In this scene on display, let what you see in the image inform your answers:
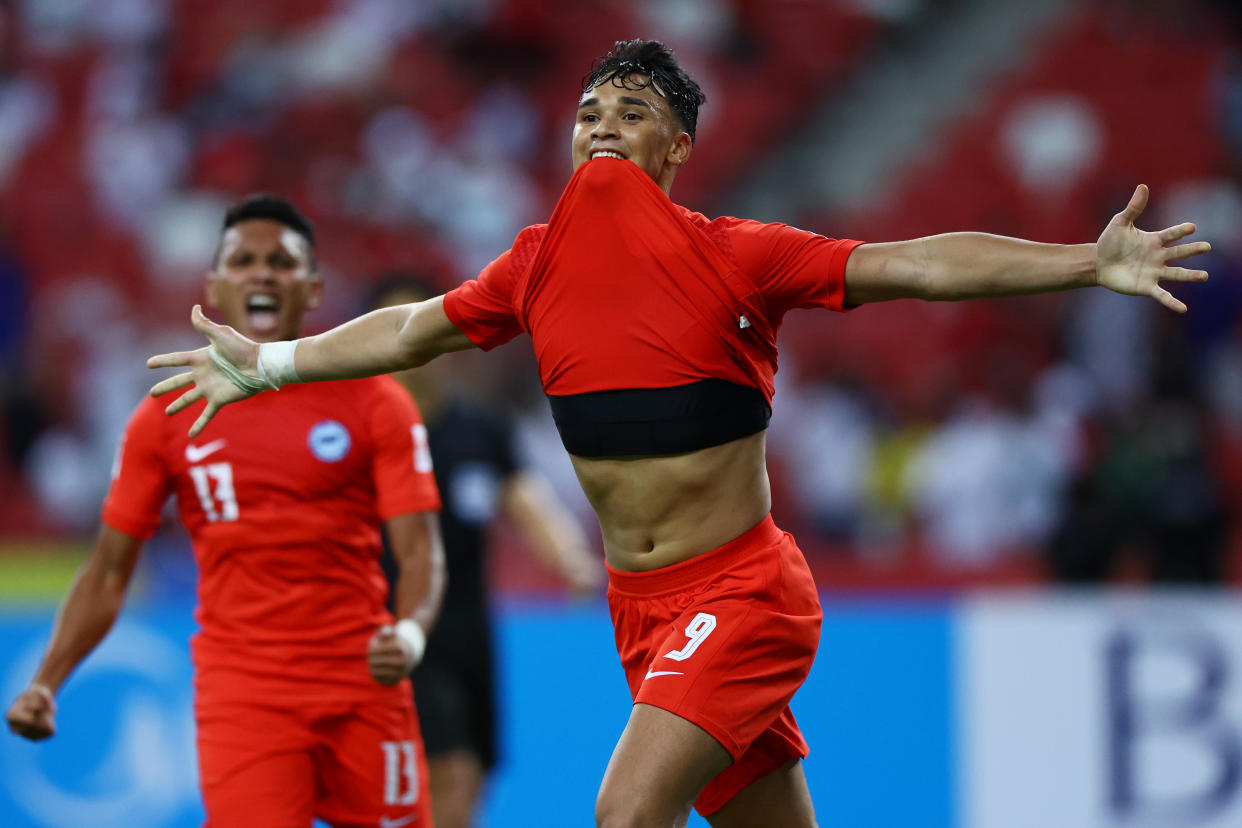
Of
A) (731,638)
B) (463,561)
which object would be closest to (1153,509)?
(463,561)

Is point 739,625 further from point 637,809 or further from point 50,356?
point 50,356

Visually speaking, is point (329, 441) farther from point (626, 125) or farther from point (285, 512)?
point (626, 125)

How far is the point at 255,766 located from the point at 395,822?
433 millimetres

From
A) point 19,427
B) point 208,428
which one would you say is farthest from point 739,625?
point 19,427

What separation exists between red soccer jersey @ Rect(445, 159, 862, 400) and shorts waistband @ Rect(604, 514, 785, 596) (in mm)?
383

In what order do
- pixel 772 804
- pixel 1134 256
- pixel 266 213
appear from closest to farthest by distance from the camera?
pixel 1134 256 → pixel 772 804 → pixel 266 213

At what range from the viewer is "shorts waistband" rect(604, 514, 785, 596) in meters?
3.54

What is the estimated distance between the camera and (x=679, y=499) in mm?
3561

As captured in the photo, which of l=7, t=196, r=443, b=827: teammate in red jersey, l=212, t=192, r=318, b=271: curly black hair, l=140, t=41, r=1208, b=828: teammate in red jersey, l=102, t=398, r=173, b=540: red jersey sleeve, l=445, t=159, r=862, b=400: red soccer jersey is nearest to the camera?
l=140, t=41, r=1208, b=828: teammate in red jersey

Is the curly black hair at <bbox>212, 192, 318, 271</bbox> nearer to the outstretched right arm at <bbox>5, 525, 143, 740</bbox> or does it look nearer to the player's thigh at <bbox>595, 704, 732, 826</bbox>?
the outstretched right arm at <bbox>5, 525, 143, 740</bbox>

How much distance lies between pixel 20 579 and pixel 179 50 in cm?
724

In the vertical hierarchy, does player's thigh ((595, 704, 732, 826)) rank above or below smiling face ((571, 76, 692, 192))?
below

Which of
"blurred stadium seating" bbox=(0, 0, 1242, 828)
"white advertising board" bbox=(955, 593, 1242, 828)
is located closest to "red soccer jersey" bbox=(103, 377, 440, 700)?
"blurred stadium seating" bbox=(0, 0, 1242, 828)

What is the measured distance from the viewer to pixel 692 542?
3.56 meters
